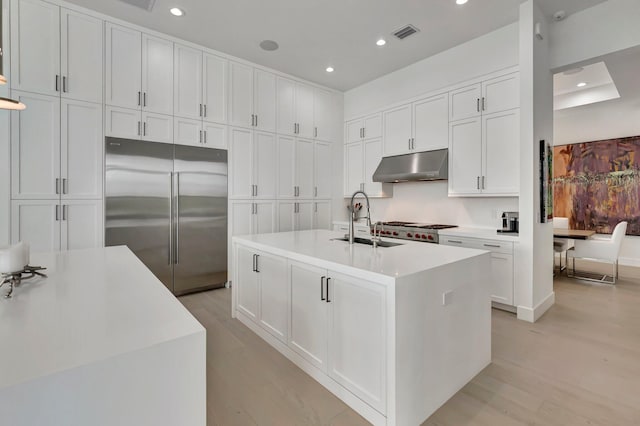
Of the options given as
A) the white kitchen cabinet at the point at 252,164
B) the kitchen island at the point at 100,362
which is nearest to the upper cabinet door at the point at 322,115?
the white kitchen cabinet at the point at 252,164

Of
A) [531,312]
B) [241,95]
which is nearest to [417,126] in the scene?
[241,95]

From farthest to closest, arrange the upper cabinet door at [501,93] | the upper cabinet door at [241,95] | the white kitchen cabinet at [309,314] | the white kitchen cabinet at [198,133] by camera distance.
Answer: the upper cabinet door at [241,95] < the white kitchen cabinet at [198,133] < the upper cabinet door at [501,93] < the white kitchen cabinet at [309,314]

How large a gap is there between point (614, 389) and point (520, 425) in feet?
2.84

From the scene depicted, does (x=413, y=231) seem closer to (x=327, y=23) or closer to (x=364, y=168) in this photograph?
(x=364, y=168)

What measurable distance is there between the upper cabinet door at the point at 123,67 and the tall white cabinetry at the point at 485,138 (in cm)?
377

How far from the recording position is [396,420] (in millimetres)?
1538

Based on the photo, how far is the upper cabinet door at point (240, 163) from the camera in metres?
4.27

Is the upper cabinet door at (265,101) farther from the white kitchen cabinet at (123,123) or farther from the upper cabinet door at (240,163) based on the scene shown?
the white kitchen cabinet at (123,123)

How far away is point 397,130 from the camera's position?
4637 millimetres

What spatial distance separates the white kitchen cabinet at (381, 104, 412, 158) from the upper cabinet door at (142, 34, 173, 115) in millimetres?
3014

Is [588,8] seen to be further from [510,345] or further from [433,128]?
[510,345]

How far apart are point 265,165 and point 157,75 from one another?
171 centimetres

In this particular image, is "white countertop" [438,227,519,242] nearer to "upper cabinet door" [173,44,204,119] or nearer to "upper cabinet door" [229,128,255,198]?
"upper cabinet door" [229,128,255,198]

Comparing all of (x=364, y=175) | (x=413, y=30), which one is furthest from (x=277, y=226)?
(x=413, y=30)
